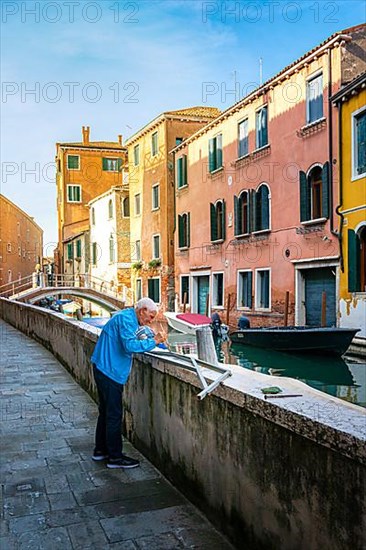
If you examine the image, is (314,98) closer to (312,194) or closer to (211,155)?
(312,194)

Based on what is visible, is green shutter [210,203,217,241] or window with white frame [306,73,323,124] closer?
window with white frame [306,73,323,124]

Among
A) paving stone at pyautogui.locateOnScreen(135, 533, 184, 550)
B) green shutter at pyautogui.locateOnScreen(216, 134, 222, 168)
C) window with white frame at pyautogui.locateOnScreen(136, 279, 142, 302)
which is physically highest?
green shutter at pyautogui.locateOnScreen(216, 134, 222, 168)

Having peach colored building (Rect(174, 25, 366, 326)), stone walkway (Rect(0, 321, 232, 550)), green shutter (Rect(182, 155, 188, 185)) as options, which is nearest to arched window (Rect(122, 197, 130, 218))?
green shutter (Rect(182, 155, 188, 185))

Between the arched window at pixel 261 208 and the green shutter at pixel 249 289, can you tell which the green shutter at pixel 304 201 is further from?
the green shutter at pixel 249 289

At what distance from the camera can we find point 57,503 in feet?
11.2

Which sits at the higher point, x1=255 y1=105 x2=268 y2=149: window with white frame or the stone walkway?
x1=255 y1=105 x2=268 y2=149: window with white frame

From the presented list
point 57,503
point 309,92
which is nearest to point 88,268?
point 309,92

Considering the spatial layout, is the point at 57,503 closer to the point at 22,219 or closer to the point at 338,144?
the point at 338,144

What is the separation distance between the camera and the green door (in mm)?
24031

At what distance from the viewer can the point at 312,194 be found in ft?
55.2

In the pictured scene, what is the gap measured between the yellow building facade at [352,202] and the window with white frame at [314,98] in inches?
42.8

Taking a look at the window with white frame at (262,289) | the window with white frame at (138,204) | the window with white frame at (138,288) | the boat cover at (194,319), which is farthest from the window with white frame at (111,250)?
the window with white frame at (262,289)

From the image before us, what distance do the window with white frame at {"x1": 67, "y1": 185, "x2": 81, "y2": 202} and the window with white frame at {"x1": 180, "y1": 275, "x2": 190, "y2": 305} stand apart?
845 inches

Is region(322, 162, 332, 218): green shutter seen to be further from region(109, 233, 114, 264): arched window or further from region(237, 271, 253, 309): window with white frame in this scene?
region(109, 233, 114, 264): arched window
